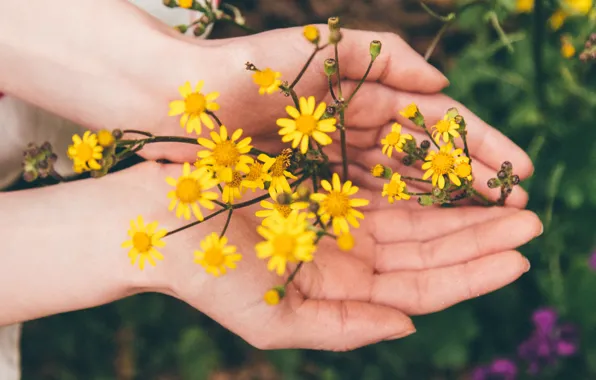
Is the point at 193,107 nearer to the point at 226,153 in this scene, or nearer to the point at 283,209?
the point at 226,153

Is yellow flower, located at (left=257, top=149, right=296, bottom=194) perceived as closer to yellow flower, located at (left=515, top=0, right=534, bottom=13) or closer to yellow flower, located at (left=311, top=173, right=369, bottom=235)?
yellow flower, located at (left=311, top=173, right=369, bottom=235)

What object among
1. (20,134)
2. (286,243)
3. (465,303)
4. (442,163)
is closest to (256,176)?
(286,243)

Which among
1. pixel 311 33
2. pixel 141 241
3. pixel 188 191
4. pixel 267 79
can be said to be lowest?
pixel 141 241

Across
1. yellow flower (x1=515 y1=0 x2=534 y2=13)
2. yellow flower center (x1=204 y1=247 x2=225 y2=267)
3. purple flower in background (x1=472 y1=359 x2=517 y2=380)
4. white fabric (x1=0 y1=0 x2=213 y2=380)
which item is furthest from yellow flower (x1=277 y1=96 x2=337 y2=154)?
purple flower in background (x1=472 y1=359 x2=517 y2=380)

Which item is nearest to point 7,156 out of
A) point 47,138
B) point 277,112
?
point 47,138

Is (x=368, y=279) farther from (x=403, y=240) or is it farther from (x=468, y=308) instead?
(x=468, y=308)

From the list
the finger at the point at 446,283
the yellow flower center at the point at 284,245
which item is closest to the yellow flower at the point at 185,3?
the yellow flower center at the point at 284,245
